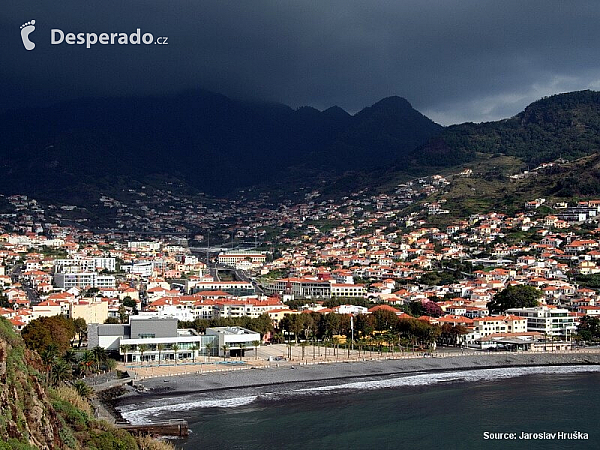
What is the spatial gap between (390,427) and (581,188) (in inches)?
3315

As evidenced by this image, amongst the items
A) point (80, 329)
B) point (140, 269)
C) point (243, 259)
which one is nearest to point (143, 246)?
point (243, 259)

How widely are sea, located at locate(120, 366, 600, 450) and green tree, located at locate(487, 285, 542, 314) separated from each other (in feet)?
65.3

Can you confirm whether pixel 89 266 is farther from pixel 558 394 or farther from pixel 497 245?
pixel 558 394

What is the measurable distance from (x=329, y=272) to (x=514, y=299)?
25404 mm

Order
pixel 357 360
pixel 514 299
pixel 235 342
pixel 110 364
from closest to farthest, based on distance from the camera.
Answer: pixel 110 364 → pixel 357 360 → pixel 235 342 → pixel 514 299

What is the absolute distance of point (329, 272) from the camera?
273 feet

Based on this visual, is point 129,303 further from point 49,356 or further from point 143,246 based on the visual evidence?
point 143,246

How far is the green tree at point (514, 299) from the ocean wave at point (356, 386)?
50.0 ft

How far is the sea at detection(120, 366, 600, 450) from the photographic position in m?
28.3

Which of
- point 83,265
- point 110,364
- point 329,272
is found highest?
point 83,265

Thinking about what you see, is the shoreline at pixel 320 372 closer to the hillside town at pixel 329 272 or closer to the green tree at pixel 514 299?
the hillside town at pixel 329 272

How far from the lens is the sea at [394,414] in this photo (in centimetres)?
2833

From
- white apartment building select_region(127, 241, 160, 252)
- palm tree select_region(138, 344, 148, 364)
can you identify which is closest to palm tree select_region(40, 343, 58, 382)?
palm tree select_region(138, 344, 148, 364)

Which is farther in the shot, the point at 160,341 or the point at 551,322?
the point at 551,322
